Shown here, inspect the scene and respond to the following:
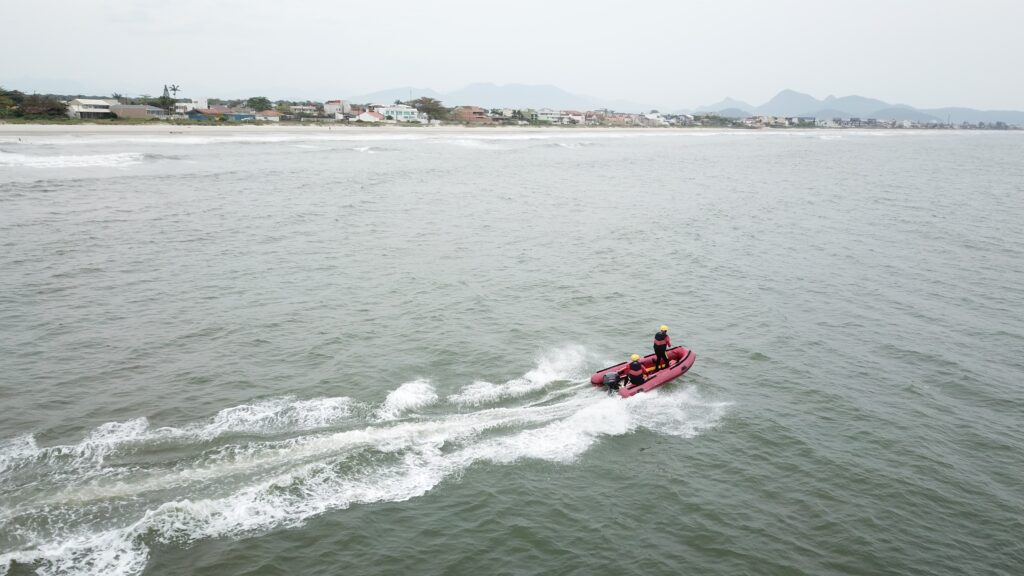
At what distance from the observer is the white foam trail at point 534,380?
18.1 meters

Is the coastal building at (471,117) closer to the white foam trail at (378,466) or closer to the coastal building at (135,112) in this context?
the coastal building at (135,112)

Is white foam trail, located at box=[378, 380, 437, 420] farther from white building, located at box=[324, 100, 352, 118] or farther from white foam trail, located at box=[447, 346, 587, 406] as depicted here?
white building, located at box=[324, 100, 352, 118]

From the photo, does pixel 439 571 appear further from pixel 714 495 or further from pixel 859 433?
pixel 859 433

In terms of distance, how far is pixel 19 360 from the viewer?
1995 cm

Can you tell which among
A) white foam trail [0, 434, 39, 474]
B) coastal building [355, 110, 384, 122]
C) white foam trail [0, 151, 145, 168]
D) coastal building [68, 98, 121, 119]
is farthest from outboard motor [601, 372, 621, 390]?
coastal building [355, 110, 384, 122]

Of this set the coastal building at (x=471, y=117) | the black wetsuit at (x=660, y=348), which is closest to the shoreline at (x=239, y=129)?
the coastal building at (x=471, y=117)

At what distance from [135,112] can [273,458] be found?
114m

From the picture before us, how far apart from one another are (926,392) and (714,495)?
9.68 meters

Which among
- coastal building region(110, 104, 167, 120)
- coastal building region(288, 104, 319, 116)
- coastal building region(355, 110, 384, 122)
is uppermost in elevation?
coastal building region(288, 104, 319, 116)

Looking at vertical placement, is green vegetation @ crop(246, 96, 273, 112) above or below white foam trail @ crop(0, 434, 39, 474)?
above

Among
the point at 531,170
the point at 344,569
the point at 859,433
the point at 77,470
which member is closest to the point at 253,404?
the point at 77,470

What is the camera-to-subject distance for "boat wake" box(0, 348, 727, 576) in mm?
12445

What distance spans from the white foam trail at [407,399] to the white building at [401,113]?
137m

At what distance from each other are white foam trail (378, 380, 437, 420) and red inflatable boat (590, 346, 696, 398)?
16.3 ft
